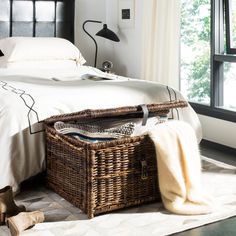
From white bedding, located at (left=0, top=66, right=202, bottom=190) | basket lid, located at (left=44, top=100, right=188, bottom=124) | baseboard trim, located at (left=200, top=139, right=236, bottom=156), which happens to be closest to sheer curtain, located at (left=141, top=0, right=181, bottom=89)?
baseboard trim, located at (left=200, top=139, right=236, bottom=156)

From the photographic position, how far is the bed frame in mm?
4555

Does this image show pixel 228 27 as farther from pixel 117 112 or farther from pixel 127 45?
pixel 117 112

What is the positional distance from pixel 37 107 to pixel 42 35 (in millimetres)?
2224

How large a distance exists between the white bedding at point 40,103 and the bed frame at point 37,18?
1.35m

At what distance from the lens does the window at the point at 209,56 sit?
4.00m

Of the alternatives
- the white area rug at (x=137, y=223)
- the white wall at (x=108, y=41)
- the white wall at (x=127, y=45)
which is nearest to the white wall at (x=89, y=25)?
the white wall at (x=108, y=41)

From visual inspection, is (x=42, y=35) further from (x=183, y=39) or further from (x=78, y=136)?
(x=78, y=136)

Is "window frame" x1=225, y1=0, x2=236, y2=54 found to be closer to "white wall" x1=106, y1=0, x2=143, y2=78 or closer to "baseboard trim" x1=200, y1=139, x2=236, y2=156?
"baseboard trim" x1=200, y1=139, x2=236, y2=156

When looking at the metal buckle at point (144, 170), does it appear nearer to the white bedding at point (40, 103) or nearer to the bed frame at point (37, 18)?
the white bedding at point (40, 103)

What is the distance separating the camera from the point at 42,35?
4762mm

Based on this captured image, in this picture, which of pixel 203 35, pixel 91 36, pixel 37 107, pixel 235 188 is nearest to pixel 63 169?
pixel 37 107

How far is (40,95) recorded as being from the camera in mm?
2801

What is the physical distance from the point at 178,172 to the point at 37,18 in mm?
2915

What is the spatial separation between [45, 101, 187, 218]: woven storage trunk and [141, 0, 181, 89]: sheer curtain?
156 cm
